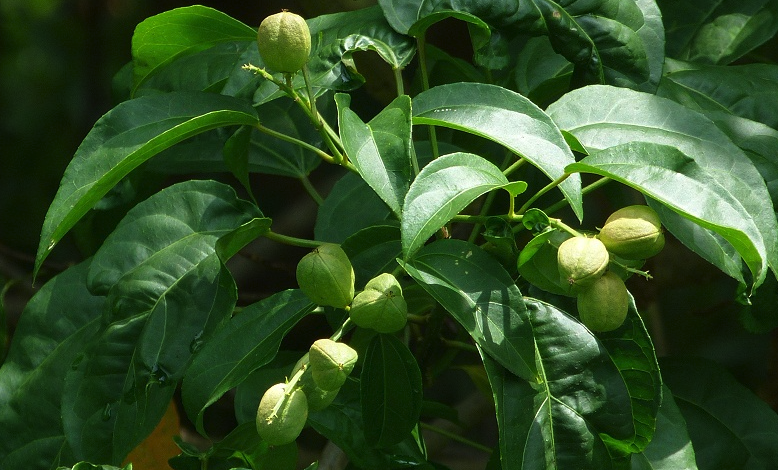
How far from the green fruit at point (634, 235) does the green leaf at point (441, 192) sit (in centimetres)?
10

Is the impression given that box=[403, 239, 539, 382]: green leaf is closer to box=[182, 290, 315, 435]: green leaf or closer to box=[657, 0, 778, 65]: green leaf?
box=[182, 290, 315, 435]: green leaf

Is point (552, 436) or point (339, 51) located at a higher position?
point (339, 51)

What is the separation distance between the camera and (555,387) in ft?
2.63

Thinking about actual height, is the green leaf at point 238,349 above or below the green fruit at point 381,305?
below

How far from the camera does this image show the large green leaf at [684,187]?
2.30 feet

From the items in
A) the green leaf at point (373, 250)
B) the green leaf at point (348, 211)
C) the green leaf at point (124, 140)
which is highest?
the green leaf at point (124, 140)

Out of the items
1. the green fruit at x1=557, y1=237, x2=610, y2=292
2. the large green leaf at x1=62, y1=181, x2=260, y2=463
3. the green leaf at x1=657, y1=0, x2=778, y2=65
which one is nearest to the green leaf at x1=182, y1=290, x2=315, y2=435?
the large green leaf at x1=62, y1=181, x2=260, y2=463

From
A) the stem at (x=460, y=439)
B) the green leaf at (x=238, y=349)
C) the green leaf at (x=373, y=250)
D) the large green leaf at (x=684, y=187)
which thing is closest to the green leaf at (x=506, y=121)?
the large green leaf at (x=684, y=187)

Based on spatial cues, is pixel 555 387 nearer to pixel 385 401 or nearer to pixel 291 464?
pixel 385 401

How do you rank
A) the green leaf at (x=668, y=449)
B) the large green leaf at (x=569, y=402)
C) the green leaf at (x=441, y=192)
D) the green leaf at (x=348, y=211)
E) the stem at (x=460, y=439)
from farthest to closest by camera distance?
the stem at (x=460, y=439)
the green leaf at (x=348, y=211)
the green leaf at (x=668, y=449)
the large green leaf at (x=569, y=402)
the green leaf at (x=441, y=192)


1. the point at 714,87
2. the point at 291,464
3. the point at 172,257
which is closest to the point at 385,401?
the point at 291,464

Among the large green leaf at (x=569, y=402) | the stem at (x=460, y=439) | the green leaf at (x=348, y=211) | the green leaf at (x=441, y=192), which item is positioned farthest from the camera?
the stem at (x=460, y=439)

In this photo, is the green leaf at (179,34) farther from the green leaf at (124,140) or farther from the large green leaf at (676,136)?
the large green leaf at (676,136)

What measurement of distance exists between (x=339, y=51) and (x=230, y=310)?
294 mm
